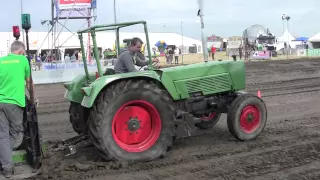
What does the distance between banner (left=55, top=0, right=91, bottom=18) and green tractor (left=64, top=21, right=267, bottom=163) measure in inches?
604

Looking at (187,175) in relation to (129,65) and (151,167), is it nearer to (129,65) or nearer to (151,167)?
(151,167)

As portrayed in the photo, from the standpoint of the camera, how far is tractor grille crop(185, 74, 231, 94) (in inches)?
A: 239

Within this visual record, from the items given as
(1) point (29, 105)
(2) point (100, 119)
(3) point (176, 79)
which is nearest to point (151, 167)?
(2) point (100, 119)

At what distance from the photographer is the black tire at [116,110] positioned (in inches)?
203

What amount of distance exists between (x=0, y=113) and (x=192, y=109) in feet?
9.33

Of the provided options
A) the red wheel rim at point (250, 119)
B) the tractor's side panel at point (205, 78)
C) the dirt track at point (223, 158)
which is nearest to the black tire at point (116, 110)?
the dirt track at point (223, 158)

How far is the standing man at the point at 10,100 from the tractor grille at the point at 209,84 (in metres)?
2.39

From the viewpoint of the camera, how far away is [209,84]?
6262mm

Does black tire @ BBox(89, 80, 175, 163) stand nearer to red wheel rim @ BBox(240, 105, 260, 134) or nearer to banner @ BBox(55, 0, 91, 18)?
red wheel rim @ BBox(240, 105, 260, 134)

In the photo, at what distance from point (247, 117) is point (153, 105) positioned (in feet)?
5.66

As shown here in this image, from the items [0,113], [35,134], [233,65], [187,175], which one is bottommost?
[187,175]

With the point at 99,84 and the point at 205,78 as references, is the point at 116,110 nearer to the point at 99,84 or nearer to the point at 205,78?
the point at 99,84

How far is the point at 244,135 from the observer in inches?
249

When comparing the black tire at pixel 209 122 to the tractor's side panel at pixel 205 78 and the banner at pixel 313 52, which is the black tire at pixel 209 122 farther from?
the banner at pixel 313 52
